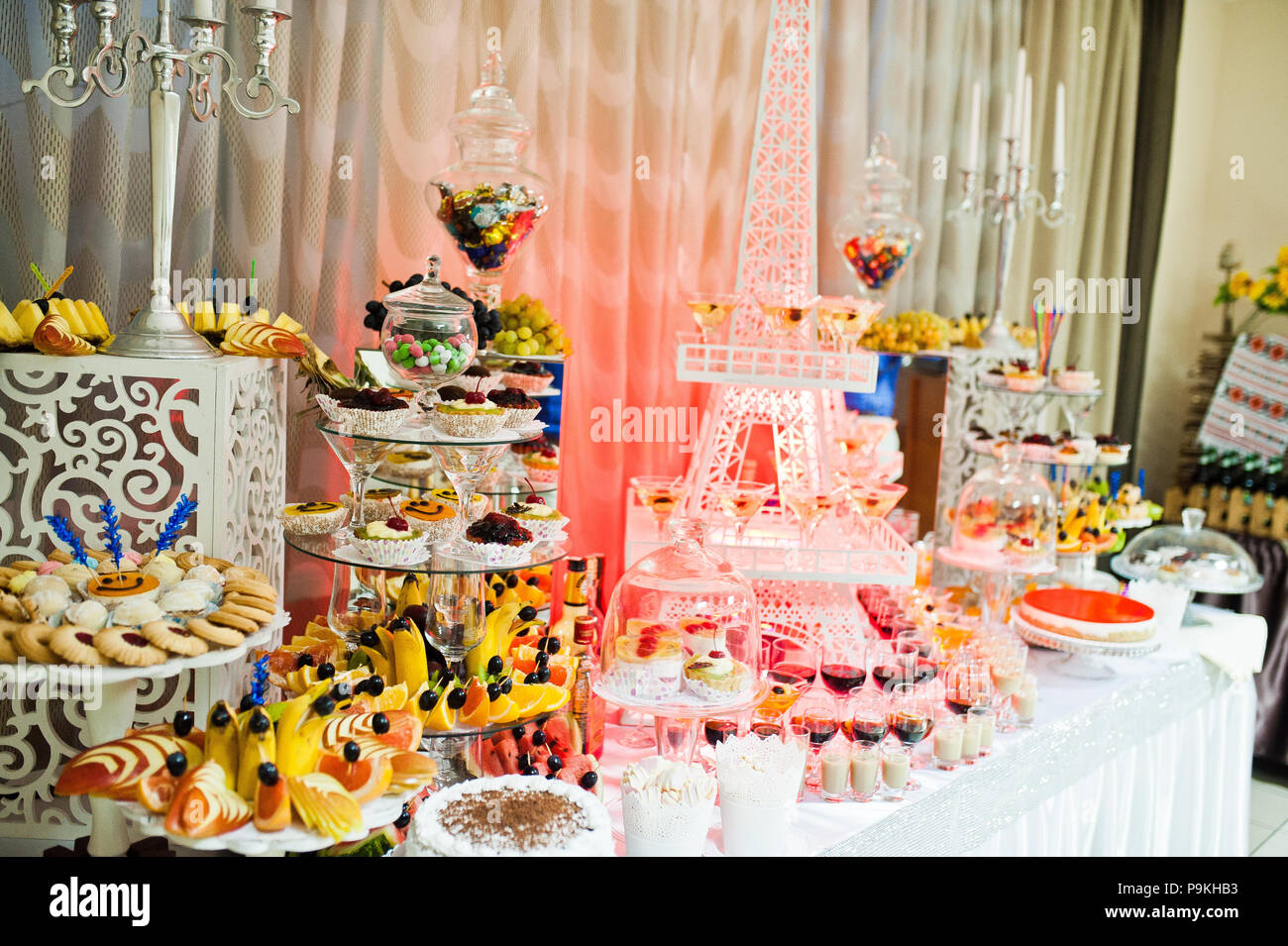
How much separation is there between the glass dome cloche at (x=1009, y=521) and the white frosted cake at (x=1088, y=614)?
9cm

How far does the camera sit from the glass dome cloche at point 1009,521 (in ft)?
9.69

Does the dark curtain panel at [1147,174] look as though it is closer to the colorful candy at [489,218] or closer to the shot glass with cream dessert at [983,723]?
the shot glass with cream dessert at [983,723]

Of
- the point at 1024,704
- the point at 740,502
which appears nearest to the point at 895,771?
the point at 1024,704

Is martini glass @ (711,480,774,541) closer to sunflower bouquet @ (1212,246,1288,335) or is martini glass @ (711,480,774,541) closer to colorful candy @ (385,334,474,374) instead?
colorful candy @ (385,334,474,374)

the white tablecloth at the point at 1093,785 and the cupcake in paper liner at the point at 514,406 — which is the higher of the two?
the cupcake in paper liner at the point at 514,406

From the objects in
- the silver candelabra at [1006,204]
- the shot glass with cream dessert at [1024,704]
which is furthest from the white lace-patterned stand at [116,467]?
the silver candelabra at [1006,204]

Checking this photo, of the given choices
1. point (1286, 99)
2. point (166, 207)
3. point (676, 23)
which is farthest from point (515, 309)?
point (1286, 99)

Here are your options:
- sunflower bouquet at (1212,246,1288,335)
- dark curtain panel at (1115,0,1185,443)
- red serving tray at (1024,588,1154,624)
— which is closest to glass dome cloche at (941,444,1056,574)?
red serving tray at (1024,588,1154,624)

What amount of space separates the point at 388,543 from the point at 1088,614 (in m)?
1.98

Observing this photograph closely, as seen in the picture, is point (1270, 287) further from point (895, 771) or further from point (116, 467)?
point (116, 467)

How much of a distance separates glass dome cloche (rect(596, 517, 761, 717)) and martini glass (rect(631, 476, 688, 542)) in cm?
40

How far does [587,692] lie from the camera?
1965 millimetres

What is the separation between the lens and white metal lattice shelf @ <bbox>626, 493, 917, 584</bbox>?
2.37m
